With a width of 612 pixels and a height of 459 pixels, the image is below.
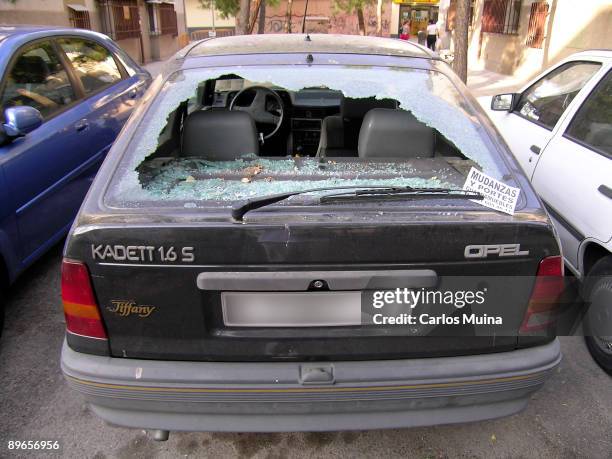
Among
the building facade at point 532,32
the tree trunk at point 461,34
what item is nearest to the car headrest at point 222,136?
the tree trunk at point 461,34

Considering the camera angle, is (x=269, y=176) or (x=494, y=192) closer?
(x=494, y=192)

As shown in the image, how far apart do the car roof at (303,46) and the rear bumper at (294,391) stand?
168 cm

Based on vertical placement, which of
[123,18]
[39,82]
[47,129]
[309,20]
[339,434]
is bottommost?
[339,434]

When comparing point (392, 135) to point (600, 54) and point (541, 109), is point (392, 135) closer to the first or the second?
point (600, 54)

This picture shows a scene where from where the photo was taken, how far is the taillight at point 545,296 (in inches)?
72.9

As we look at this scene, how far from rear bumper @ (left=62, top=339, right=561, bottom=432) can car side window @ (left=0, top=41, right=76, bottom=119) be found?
2.48 m

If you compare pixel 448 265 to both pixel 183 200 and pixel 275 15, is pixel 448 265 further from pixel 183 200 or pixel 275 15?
pixel 275 15

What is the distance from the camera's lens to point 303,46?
285cm

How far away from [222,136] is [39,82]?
224 centimetres

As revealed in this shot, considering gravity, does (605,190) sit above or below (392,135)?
below

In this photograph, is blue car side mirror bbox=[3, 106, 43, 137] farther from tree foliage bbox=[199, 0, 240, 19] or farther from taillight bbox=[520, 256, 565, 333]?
tree foliage bbox=[199, 0, 240, 19]

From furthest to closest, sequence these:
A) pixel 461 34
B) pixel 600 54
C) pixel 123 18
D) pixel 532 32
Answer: pixel 123 18
pixel 532 32
pixel 461 34
pixel 600 54

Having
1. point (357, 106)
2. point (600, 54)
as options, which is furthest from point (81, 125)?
point (600, 54)

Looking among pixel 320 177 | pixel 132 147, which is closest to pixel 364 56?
pixel 320 177
